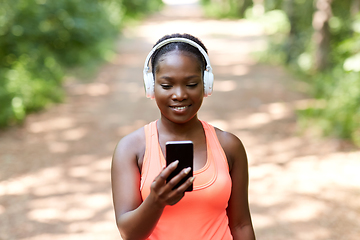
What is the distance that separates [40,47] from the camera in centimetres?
1109

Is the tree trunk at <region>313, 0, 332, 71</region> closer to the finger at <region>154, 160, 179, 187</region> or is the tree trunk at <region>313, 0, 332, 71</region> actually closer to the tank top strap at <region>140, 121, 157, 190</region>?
the tank top strap at <region>140, 121, 157, 190</region>

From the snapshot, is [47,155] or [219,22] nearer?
[47,155]

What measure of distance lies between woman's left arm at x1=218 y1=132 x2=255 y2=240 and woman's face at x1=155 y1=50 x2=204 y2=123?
0.96ft

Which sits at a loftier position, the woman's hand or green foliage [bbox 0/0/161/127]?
green foliage [bbox 0/0/161/127]

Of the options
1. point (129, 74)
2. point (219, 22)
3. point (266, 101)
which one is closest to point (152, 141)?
point (266, 101)

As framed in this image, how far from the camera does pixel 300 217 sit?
478cm

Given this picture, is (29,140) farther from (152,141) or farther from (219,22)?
(219,22)

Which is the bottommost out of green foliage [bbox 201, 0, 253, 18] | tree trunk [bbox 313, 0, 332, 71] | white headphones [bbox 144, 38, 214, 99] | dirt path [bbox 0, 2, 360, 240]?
dirt path [bbox 0, 2, 360, 240]

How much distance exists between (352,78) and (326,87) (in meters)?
1.23

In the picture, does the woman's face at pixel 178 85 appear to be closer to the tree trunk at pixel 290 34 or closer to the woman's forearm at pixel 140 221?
the woman's forearm at pixel 140 221

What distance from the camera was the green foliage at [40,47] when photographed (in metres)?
8.21

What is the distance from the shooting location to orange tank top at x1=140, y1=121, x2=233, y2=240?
5.59 ft

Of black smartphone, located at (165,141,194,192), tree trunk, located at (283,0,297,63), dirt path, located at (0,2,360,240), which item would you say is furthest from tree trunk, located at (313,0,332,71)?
black smartphone, located at (165,141,194,192)

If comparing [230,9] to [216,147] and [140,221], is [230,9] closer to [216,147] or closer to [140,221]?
[216,147]
